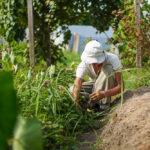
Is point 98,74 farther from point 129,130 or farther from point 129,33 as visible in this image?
point 129,33

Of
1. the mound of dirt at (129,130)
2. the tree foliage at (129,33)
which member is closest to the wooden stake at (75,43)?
the tree foliage at (129,33)

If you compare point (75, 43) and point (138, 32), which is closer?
point (138, 32)

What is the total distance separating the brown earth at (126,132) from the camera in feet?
6.34

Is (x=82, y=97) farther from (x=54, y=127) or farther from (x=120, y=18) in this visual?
(x=120, y=18)

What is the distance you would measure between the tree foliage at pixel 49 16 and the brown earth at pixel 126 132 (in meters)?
3.38

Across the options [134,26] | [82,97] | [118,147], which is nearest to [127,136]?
[118,147]

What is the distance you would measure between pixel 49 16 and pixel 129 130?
151 inches

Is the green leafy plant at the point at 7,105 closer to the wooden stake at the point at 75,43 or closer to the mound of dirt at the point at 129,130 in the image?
the mound of dirt at the point at 129,130

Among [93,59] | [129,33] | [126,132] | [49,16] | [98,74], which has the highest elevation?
[49,16]

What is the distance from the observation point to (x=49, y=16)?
5.48 meters

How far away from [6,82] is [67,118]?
71.0 inches

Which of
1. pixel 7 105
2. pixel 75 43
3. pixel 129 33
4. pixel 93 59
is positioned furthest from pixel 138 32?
pixel 75 43

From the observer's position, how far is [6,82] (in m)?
0.75

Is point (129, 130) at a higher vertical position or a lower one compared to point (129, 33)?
lower
